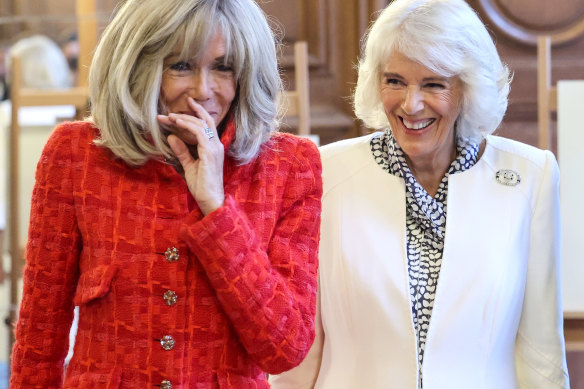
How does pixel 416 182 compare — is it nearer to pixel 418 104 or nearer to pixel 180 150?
pixel 418 104

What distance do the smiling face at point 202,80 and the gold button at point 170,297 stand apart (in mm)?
294

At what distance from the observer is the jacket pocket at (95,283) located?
1426 mm

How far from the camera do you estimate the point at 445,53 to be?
6.98 ft

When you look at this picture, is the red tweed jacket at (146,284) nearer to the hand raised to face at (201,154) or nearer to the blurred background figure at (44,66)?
the hand raised to face at (201,154)

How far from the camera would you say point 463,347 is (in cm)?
210

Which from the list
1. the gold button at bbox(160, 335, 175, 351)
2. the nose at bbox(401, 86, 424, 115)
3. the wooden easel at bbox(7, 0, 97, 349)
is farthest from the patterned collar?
the wooden easel at bbox(7, 0, 97, 349)

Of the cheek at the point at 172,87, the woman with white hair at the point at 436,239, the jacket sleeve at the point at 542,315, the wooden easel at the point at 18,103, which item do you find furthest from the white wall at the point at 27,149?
the cheek at the point at 172,87

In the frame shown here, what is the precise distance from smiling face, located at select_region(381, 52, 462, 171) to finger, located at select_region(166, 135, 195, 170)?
2.54ft

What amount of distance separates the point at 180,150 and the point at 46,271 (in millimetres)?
290

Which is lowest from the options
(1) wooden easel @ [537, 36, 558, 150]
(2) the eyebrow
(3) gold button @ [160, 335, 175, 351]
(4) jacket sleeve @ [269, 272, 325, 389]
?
(4) jacket sleeve @ [269, 272, 325, 389]

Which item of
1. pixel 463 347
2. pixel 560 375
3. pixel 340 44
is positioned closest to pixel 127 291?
pixel 463 347

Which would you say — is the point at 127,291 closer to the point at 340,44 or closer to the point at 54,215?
the point at 54,215

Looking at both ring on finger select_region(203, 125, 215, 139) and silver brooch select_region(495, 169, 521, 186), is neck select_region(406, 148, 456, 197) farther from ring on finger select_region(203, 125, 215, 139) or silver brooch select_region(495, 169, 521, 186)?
ring on finger select_region(203, 125, 215, 139)

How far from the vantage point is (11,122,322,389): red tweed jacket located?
144 centimetres
